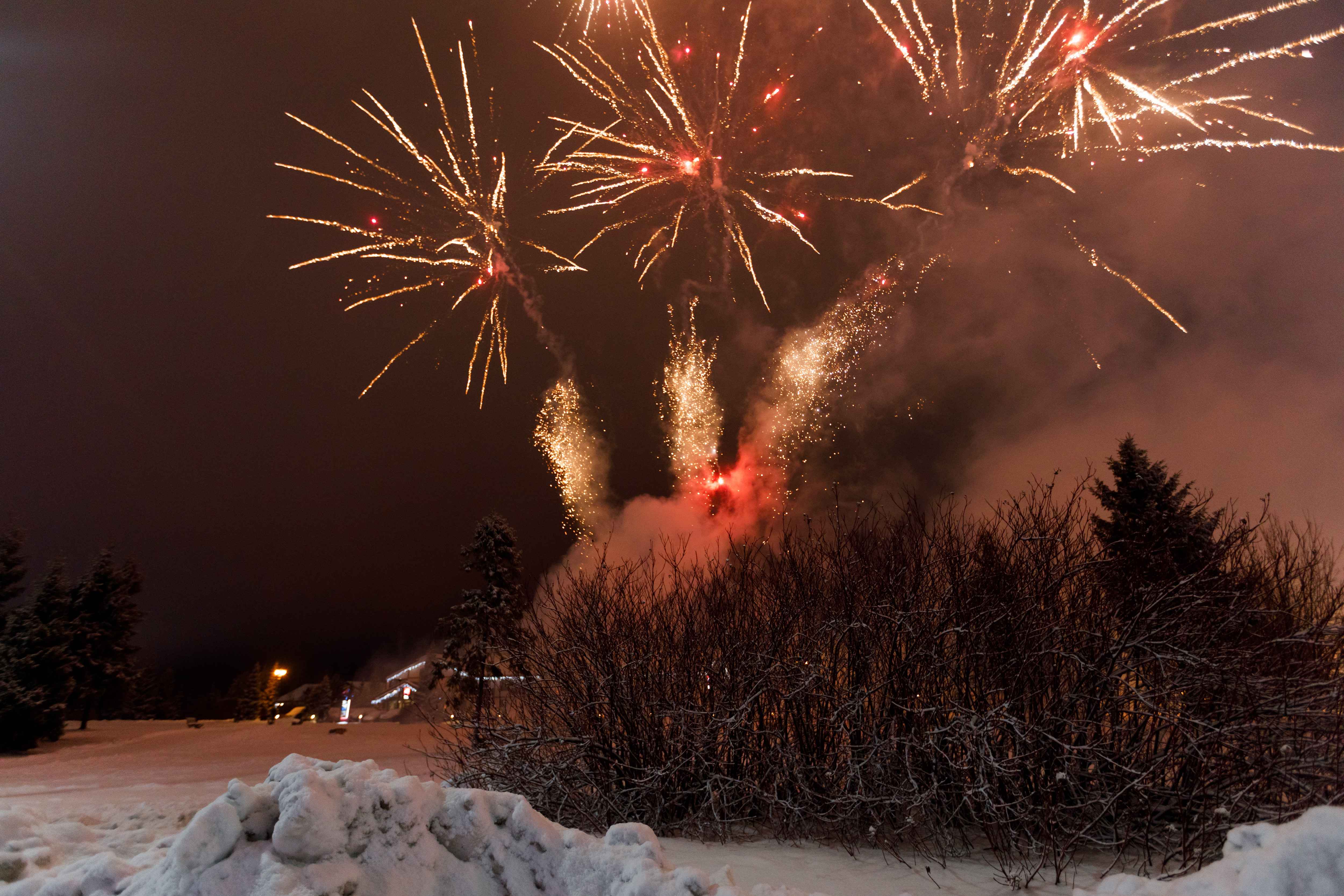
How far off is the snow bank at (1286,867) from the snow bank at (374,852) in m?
2.01

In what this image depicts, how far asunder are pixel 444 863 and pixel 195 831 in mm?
1291

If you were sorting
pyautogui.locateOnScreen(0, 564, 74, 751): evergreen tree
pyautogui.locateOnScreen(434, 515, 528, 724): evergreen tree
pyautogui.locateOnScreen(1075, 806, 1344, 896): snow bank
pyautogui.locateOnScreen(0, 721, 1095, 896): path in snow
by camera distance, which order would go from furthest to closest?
pyautogui.locateOnScreen(434, 515, 528, 724): evergreen tree
pyautogui.locateOnScreen(0, 564, 74, 751): evergreen tree
pyautogui.locateOnScreen(0, 721, 1095, 896): path in snow
pyautogui.locateOnScreen(1075, 806, 1344, 896): snow bank

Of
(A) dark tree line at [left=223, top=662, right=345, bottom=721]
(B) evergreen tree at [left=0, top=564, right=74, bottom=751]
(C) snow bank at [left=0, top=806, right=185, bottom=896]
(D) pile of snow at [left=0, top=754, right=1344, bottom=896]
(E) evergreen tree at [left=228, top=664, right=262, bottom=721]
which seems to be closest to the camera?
(D) pile of snow at [left=0, top=754, right=1344, bottom=896]

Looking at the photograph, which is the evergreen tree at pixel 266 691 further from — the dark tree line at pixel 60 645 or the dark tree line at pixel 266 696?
the dark tree line at pixel 60 645

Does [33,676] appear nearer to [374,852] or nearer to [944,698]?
[374,852]

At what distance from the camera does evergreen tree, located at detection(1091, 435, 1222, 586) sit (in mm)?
7070

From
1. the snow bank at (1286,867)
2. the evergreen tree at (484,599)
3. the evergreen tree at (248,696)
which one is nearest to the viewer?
the snow bank at (1286,867)

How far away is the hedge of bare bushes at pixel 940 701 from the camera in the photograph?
5.78 meters

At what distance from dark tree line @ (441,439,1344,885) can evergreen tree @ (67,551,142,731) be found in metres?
26.0

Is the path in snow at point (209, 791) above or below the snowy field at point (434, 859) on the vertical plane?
below

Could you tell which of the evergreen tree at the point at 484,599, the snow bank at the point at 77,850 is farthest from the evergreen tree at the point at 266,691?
the snow bank at the point at 77,850

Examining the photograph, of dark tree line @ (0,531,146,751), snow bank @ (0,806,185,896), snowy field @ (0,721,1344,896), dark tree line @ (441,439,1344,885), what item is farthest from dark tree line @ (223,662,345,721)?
snowy field @ (0,721,1344,896)

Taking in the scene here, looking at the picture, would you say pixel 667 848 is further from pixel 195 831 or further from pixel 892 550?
pixel 195 831

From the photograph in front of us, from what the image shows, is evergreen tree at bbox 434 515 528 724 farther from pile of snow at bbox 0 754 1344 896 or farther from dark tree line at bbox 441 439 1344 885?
pile of snow at bbox 0 754 1344 896
